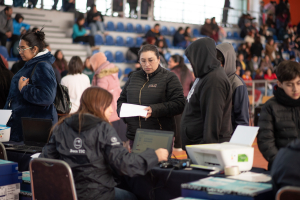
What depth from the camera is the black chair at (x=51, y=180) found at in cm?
199

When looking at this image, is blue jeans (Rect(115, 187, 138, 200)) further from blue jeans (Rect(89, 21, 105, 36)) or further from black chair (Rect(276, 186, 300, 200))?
blue jeans (Rect(89, 21, 105, 36))

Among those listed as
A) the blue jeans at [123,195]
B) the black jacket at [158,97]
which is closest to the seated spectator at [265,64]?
the black jacket at [158,97]

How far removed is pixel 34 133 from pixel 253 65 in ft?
34.9

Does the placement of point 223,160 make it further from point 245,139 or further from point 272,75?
point 272,75

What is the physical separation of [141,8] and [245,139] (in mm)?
10821

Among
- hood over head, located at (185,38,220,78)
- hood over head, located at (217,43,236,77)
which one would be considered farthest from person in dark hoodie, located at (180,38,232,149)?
hood over head, located at (217,43,236,77)

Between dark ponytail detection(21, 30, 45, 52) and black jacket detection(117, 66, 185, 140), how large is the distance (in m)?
0.94

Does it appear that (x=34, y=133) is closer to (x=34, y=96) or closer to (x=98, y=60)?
(x=34, y=96)

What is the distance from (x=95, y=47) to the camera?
1001cm

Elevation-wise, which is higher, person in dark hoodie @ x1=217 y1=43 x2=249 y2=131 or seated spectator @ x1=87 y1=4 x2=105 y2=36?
seated spectator @ x1=87 y1=4 x2=105 y2=36

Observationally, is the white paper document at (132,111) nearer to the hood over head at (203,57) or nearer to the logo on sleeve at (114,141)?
the hood over head at (203,57)

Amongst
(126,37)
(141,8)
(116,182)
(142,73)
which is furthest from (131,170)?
(141,8)

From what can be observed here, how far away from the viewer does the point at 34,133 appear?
311cm

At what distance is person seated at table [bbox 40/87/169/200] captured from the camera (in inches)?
81.9
